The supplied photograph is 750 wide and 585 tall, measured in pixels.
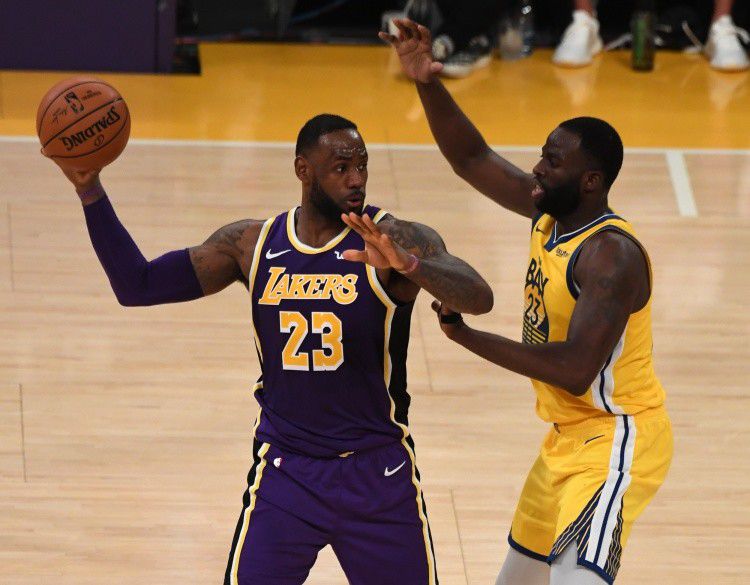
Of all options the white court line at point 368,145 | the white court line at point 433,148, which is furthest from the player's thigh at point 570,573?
the white court line at point 368,145

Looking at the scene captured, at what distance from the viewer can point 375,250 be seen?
367 centimetres

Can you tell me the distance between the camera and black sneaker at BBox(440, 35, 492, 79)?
1027cm

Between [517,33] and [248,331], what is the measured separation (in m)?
4.71

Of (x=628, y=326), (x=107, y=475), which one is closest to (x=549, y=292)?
(x=628, y=326)

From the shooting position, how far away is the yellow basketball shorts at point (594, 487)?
154 inches

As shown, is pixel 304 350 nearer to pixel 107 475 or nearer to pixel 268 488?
pixel 268 488

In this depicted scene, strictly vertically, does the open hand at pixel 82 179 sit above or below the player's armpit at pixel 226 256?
above

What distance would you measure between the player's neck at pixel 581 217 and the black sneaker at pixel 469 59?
627 centimetres

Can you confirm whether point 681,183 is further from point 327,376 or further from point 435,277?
point 435,277

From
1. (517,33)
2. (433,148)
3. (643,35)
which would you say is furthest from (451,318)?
(517,33)

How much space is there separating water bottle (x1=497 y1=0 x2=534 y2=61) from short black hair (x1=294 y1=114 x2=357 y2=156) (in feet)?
22.4

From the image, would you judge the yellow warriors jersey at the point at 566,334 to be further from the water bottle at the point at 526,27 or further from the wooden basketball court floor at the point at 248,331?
the water bottle at the point at 526,27

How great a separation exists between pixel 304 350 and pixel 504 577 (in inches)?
38.5

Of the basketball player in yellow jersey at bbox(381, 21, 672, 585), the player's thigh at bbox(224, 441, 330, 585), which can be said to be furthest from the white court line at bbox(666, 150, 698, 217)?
the player's thigh at bbox(224, 441, 330, 585)
